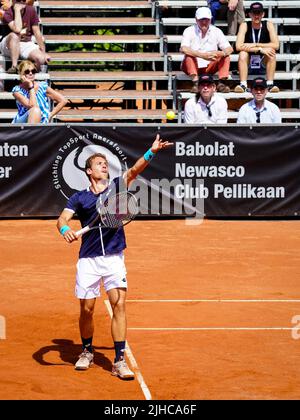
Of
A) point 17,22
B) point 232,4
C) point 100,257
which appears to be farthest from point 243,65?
point 100,257

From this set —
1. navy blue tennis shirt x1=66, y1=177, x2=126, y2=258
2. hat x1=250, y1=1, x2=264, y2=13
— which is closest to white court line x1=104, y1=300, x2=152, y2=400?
navy blue tennis shirt x1=66, y1=177, x2=126, y2=258

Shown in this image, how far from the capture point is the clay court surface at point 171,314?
840 cm

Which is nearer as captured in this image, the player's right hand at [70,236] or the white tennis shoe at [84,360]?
the player's right hand at [70,236]

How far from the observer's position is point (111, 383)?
8.39m

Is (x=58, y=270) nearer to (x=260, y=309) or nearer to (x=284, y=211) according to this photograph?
(x=260, y=309)

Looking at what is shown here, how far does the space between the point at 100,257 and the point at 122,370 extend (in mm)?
1016

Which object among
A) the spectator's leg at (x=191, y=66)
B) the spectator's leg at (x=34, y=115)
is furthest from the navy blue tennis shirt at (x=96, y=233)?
the spectator's leg at (x=191, y=66)

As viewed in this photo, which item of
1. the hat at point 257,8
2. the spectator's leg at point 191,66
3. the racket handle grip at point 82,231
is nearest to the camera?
the racket handle grip at point 82,231

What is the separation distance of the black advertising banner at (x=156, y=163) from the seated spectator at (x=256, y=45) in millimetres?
2834

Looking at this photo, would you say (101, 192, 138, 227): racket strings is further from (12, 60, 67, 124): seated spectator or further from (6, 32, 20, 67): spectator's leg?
(6, 32, 20, 67): spectator's leg

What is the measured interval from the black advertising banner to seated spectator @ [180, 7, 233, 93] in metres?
2.78

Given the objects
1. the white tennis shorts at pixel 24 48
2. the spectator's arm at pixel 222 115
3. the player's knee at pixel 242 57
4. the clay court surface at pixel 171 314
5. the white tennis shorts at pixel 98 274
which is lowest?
the clay court surface at pixel 171 314

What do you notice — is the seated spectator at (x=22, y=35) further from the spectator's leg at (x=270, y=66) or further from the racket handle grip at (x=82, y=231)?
the racket handle grip at (x=82, y=231)
